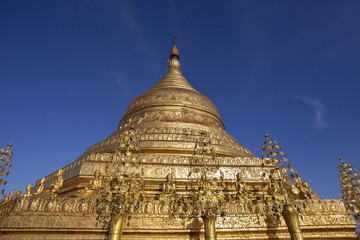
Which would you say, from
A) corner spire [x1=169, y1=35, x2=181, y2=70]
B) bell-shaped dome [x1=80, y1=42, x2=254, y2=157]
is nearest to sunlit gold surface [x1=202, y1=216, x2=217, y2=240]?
bell-shaped dome [x1=80, y1=42, x2=254, y2=157]

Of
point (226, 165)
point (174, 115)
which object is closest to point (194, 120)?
point (174, 115)

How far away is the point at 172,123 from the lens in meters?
13.7

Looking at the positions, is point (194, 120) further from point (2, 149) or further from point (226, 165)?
point (2, 149)

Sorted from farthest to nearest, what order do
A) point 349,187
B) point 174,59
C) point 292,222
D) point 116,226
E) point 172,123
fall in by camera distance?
point 174,59 < point 172,123 < point 349,187 < point 292,222 < point 116,226

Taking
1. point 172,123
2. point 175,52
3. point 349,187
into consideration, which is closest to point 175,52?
point 175,52

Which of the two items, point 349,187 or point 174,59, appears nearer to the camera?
point 349,187

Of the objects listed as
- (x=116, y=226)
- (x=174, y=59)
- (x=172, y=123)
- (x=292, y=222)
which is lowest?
(x=116, y=226)

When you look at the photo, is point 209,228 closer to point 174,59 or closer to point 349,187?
point 349,187

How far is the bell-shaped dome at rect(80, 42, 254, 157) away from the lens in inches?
457

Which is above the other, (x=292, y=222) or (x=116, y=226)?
(x=292, y=222)

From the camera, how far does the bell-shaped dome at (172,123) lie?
38.1 feet

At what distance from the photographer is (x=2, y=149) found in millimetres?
7883

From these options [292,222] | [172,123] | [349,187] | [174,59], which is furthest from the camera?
Answer: [174,59]

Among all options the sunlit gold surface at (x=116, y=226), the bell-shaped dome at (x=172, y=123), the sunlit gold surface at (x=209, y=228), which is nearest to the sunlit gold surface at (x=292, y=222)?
the sunlit gold surface at (x=209, y=228)
